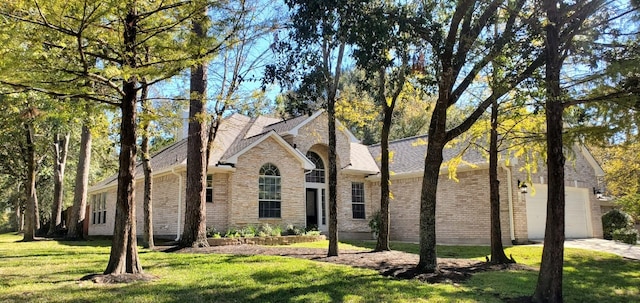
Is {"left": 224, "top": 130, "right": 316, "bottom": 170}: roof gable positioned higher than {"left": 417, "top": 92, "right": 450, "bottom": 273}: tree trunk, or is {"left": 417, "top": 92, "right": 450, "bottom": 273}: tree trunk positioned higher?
{"left": 224, "top": 130, "right": 316, "bottom": 170}: roof gable

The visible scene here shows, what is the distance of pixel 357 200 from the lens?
23.4 metres

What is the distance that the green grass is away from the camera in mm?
7301

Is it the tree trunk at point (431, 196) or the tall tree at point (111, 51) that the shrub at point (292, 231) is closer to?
the tree trunk at point (431, 196)

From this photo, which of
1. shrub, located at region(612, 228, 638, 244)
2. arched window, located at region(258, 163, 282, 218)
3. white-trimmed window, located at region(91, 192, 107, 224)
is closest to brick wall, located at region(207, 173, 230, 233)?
arched window, located at region(258, 163, 282, 218)

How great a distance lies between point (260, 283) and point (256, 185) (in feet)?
35.6

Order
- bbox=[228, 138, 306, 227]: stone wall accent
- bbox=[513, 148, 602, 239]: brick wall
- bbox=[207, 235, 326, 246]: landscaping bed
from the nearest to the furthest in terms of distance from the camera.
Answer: bbox=[207, 235, 326, 246]: landscaping bed, bbox=[228, 138, 306, 227]: stone wall accent, bbox=[513, 148, 602, 239]: brick wall

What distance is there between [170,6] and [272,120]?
17025 millimetres

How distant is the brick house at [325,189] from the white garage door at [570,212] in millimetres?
49

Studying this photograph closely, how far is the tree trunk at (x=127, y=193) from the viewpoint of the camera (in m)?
8.58

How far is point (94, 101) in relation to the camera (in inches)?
372

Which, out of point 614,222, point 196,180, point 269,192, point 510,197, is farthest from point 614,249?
point 196,180

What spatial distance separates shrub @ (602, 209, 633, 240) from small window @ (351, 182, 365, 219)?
40.8 feet

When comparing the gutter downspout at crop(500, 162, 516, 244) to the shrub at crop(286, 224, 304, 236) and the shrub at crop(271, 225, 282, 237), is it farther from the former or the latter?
the shrub at crop(271, 225, 282, 237)

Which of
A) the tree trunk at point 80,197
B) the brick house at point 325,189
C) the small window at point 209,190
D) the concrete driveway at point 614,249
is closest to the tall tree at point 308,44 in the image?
the brick house at point 325,189
